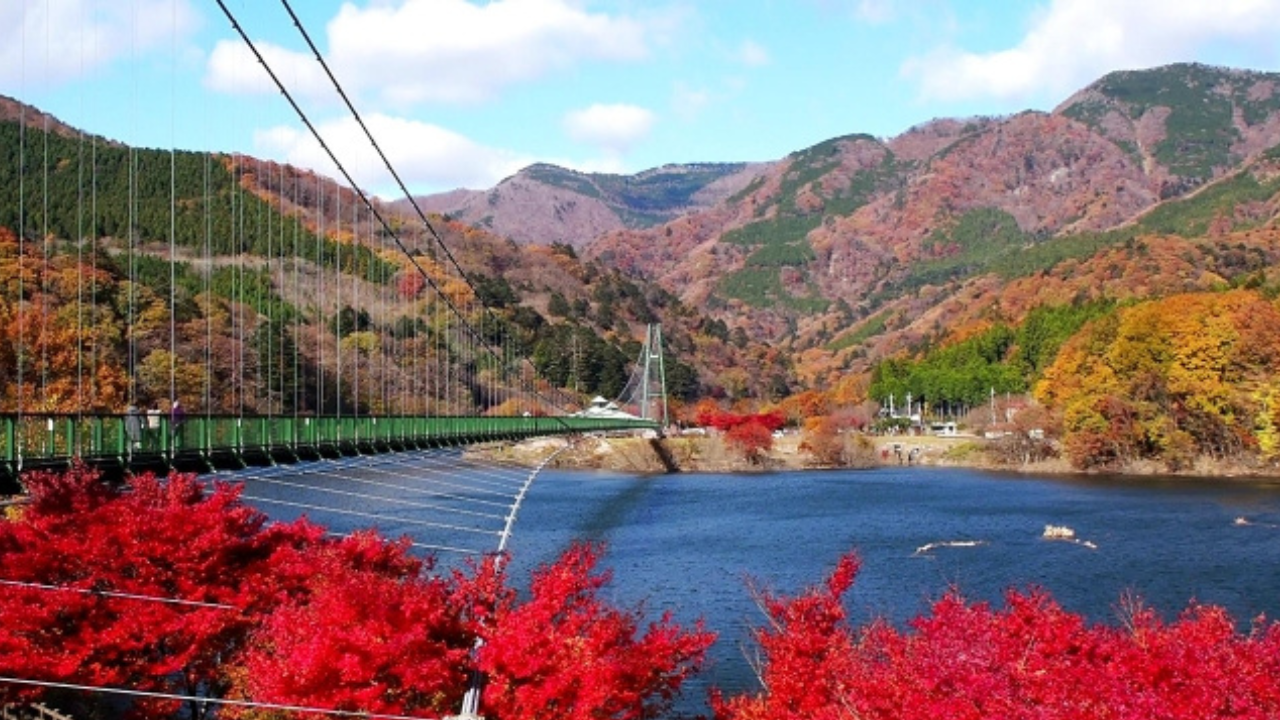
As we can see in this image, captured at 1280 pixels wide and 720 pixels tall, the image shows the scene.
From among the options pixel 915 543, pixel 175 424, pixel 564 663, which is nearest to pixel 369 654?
pixel 564 663

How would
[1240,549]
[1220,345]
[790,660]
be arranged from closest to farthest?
[790,660] → [1240,549] → [1220,345]

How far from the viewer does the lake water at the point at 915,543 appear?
22.3 meters

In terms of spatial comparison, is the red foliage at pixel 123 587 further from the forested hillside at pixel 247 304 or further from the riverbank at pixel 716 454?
the riverbank at pixel 716 454

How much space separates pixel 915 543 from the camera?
30.7 metres

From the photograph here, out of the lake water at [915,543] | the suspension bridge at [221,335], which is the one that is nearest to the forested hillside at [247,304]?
the suspension bridge at [221,335]

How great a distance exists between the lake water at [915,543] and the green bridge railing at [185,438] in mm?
4265

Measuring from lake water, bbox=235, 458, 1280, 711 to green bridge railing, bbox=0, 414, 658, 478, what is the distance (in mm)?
4265

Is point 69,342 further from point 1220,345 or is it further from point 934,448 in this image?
point 934,448

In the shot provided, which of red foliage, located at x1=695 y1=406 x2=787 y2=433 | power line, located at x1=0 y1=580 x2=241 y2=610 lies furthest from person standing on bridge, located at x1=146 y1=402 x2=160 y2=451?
red foliage, located at x1=695 y1=406 x2=787 y2=433

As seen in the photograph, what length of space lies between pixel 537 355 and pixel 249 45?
219 feet

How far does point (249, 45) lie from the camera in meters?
20.1

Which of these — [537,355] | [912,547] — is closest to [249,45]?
[912,547]

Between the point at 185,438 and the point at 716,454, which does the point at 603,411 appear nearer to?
the point at 716,454

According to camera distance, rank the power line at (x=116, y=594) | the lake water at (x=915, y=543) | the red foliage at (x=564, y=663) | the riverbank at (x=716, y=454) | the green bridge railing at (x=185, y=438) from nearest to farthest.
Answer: the red foliage at (x=564, y=663), the power line at (x=116, y=594), the green bridge railing at (x=185, y=438), the lake water at (x=915, y=543), the riverbank at (x=716, y=454)
